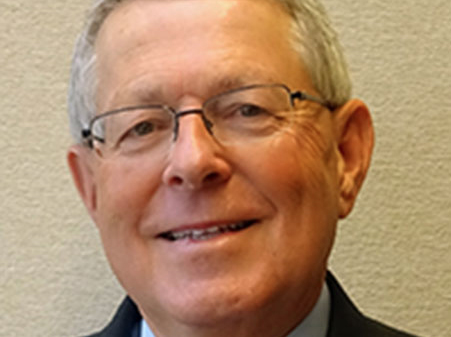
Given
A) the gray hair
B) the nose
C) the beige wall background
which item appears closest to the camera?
the nose

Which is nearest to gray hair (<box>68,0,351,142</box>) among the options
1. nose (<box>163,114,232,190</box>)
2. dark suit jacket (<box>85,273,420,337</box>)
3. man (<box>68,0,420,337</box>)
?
man (<box>68,0,420,337</box>)

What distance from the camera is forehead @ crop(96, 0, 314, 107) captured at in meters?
0.80

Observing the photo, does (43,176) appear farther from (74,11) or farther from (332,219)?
(332,219)

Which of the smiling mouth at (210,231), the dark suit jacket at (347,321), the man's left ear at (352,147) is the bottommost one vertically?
the dark suit jacket at (347,321)

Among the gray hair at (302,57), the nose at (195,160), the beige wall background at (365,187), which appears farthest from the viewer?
the beige wall background at (365,187)

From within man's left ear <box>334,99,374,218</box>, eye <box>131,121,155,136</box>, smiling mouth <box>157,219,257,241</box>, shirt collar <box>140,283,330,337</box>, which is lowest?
shirt collar <box>140,283,330,337</box>

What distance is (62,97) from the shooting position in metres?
1.28

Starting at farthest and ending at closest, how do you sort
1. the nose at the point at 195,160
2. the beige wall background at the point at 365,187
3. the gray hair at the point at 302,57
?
the beige wall background at the point at 365,187 < the gray hair at the point at 302,57 < the nose at the point at 195,160

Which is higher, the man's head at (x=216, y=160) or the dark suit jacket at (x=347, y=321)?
the man's head at (x=216, y=160)

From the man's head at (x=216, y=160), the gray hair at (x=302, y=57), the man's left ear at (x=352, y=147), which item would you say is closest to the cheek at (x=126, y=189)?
the man's head at (x=216, y=160)

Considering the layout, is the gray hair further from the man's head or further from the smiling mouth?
the smiling mouth

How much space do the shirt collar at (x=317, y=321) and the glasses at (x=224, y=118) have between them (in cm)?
28

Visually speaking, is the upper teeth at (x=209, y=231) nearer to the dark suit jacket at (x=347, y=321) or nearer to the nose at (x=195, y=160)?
the nose at (x=195, y=160)

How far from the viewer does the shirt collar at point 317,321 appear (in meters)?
0.91
